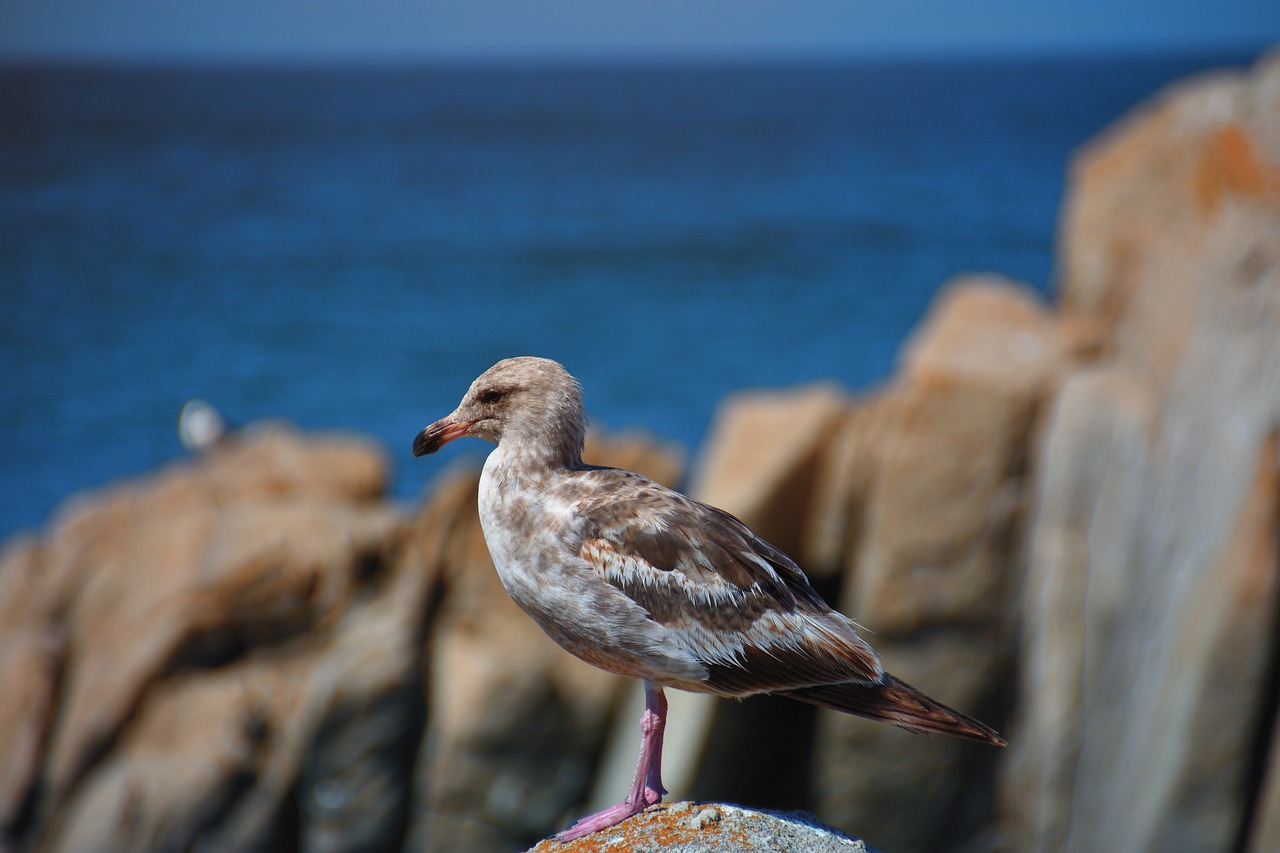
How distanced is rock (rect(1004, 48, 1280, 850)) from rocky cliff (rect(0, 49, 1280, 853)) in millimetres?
29

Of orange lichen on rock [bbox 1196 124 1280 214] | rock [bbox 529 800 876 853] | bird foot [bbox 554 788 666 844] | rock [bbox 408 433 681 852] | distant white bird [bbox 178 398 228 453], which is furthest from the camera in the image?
distant white bird [bbox 178 398 228 453]

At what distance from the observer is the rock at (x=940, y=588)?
960 centimetres

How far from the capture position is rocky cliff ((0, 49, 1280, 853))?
8875 millimetres

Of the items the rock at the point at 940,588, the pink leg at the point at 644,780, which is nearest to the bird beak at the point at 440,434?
the pink leg at the point at 644,780

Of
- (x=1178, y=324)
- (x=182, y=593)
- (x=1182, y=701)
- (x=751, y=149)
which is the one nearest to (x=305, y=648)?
(x=182, y=593)

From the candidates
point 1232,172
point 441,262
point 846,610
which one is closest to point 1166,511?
point 1232,172

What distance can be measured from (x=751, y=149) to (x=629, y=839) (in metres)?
63.2

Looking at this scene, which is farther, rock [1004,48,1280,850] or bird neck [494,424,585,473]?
rock [1004,48,1280,850]

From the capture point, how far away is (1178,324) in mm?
8820

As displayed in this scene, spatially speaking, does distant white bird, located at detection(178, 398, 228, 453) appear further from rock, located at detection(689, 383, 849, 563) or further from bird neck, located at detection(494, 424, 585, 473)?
bird neck, located at detection(494, 424, 585, 473)

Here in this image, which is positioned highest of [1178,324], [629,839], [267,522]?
[1178,324]

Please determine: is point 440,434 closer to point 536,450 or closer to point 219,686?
point 536,450

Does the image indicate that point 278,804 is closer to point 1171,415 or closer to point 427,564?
point 427,564

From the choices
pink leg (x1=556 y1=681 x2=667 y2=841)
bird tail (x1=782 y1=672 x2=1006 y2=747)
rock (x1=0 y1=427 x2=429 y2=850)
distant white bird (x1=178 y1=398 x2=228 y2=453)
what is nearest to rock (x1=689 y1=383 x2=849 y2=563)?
rock (x1=0 y1=427 x2=429 y2=850)
